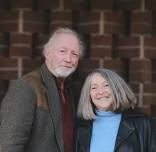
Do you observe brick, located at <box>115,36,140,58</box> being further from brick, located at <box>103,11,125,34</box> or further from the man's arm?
the man's arm

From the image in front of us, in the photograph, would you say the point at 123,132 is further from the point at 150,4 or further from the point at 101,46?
the point at 150,4

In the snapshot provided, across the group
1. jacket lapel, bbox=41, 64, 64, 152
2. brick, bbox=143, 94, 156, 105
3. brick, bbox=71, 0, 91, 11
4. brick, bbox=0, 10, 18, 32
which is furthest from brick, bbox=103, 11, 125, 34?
jacket lapel, bbox=41, 64, 64, 152

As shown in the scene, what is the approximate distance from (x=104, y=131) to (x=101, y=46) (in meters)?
0.70

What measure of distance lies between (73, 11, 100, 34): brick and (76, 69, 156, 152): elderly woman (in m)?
0.50

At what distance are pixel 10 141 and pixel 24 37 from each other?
2.94 ft

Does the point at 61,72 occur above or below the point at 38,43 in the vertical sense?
below

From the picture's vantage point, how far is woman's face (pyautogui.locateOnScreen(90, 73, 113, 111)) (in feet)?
12.1

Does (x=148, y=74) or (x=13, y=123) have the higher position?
(x=148, y=74)

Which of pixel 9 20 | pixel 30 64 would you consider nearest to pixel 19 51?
pixel 30 64

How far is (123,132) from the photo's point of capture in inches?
143

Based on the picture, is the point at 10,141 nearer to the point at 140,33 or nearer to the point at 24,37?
the point at 24,37

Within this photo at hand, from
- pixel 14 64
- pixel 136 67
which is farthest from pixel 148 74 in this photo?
pixel 14 64

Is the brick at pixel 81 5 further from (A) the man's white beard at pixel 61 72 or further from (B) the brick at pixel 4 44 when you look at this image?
(A) the man's white beard at pixel 61 72

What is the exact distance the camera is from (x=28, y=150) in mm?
3566
